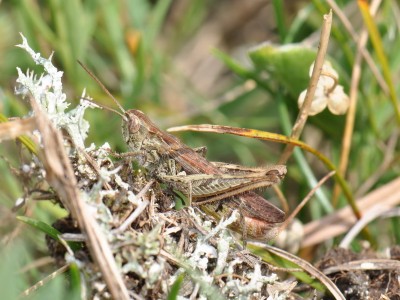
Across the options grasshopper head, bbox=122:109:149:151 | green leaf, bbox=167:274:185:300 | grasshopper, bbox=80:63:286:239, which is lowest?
green leaf, bbox=167:274:185:300

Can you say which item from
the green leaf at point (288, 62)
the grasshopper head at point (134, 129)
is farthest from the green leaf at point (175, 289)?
the green leaf at point (288, 62)

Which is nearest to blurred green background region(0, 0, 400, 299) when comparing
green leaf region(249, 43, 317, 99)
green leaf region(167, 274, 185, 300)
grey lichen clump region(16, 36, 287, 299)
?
green leaf region(249, 43, 317, 99)

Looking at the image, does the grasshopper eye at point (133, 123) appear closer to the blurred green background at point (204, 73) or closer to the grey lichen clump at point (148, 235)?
the grey lichen clump at point (148, 235)

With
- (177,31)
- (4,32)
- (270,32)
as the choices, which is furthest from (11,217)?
(270,32)

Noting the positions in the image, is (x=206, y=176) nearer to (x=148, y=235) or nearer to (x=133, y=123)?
(x=133, y=123)

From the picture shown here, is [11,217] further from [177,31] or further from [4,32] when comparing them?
[177,31]

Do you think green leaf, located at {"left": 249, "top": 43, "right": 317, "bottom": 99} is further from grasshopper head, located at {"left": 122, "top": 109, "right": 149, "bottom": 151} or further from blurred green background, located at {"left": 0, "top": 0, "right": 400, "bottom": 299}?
grasshopper head, located at {"left": 122, "top": 109, "right": 149, "bottom": 151}

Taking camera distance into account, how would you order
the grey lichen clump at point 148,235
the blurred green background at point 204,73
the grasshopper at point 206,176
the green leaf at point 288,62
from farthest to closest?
1. the blurred green background at point 204,73
2. the green leaf at point 288,62
3. the grasshopper at point 206,176
4. the grey lichen clump at point 148,235

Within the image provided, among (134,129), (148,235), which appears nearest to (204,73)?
(134,129)
